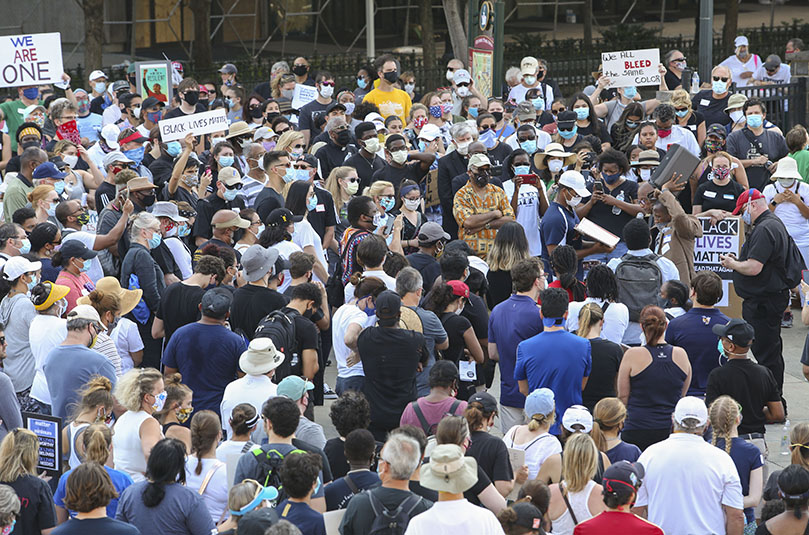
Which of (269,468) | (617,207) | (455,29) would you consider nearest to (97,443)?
(269,468)

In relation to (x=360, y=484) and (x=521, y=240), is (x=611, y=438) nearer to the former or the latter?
(x=360, y=484)

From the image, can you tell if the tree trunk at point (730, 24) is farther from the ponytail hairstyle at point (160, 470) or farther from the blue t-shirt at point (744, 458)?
the ponytail hairstyle at point (160, 470)

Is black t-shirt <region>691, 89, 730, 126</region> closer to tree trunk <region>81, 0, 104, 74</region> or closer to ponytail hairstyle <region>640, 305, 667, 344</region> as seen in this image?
ponytail hairstyle <region>640, 305, 667, 344</region>

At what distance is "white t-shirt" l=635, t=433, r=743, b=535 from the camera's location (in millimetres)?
6020

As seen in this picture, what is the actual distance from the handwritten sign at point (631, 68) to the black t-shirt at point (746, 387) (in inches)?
369

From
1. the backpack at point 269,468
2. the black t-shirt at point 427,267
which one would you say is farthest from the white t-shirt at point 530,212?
the backpack at point 269,468

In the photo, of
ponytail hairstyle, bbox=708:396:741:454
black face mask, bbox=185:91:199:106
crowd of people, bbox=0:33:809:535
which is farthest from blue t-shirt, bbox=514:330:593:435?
black face mask, bbox=185:91:199:106

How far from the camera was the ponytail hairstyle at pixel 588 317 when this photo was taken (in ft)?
24.7

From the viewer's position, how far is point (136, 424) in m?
6.32

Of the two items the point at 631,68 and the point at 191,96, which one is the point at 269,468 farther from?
the point at 631,68

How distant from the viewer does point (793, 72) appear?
64.5 ft

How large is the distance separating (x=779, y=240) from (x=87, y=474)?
21.7ft

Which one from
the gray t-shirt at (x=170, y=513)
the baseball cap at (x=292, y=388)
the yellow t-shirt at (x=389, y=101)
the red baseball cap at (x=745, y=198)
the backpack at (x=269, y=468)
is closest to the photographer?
the gray t-shirt at (x=170, y=513)

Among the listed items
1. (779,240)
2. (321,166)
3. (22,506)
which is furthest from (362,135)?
(22,506)
